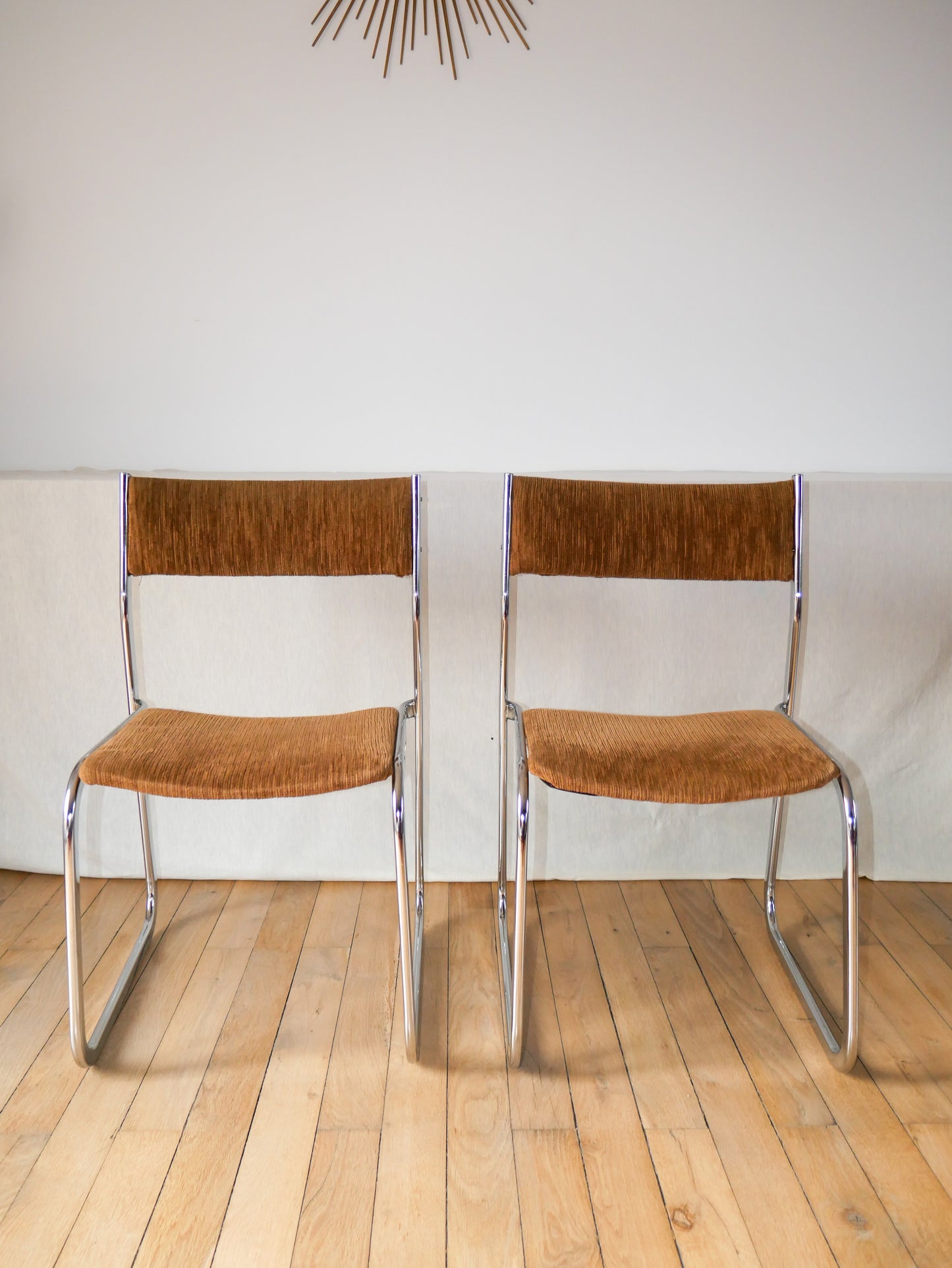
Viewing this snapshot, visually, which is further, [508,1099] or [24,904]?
[24,904]

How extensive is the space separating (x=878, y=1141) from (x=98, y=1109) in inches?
38.2

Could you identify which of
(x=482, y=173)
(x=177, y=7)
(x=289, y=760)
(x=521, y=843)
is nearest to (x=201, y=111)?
(x=177, y=7)

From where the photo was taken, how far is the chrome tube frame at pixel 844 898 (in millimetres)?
1217

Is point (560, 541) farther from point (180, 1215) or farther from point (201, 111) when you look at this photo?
point (201, 111)

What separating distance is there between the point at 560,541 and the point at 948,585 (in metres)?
0.77

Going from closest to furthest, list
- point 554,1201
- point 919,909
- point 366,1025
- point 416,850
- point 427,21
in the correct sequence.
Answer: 1. point 554,1201
2. point 366,1025
3. point 416,850
4. point 919,909
5. point 427,21

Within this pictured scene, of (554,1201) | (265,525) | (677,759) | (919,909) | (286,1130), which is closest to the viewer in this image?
(554,1201)

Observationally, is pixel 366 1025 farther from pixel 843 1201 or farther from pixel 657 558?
pixel 657 558

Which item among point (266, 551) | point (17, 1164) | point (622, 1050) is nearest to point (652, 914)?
point (622, 1050)

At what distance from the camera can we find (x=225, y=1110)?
1.18 m

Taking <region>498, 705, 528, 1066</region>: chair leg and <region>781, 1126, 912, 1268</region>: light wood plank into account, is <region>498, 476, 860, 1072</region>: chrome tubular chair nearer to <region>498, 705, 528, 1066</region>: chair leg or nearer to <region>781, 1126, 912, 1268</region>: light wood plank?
<region>498, 705, 528, 1066</region>: chair leg

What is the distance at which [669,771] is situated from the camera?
47.6 inches

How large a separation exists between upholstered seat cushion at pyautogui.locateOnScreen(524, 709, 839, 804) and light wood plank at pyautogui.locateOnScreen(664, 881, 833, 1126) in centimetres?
39

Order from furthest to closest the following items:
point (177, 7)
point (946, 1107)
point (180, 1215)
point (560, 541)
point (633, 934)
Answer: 1. point (177, 7)
2. point (633, 934)
3. point (560, 541)
4. point (946, 1107)
5. point (180, 1215)
